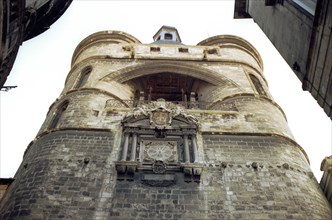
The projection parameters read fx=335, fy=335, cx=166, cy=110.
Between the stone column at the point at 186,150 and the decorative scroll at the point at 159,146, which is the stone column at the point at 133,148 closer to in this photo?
the decorative scroll at the point at 159,146

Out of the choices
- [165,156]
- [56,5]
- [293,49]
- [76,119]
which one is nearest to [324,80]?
[293,49]

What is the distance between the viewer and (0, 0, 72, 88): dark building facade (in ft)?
19.6

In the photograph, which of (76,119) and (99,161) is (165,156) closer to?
(99,161)

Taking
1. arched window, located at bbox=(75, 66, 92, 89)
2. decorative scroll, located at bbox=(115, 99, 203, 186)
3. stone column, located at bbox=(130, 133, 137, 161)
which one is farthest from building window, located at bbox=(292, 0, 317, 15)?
arched window, located at bbox=(75, 66, 92, 89)

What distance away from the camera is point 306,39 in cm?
570

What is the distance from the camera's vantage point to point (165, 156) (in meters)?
8.27

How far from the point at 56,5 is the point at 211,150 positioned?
19.9ft

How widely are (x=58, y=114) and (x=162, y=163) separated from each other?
4.47m

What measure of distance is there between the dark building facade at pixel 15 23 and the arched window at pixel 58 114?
256 centimetres

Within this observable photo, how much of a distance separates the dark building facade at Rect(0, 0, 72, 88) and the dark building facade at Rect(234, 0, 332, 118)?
5072 mm

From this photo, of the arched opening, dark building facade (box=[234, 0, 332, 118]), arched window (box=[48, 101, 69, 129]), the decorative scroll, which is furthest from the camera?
the arched opening

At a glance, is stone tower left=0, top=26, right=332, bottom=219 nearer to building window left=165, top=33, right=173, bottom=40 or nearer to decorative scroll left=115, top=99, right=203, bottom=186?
decorative scroll left=115, top=99, right=203, bottom=186

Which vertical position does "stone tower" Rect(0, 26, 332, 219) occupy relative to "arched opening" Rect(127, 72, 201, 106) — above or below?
below

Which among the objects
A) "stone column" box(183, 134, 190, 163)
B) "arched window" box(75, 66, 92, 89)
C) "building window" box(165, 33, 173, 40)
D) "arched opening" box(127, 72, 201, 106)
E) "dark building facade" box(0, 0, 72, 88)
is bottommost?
"stone column" box(183, 134, 190, 163)
